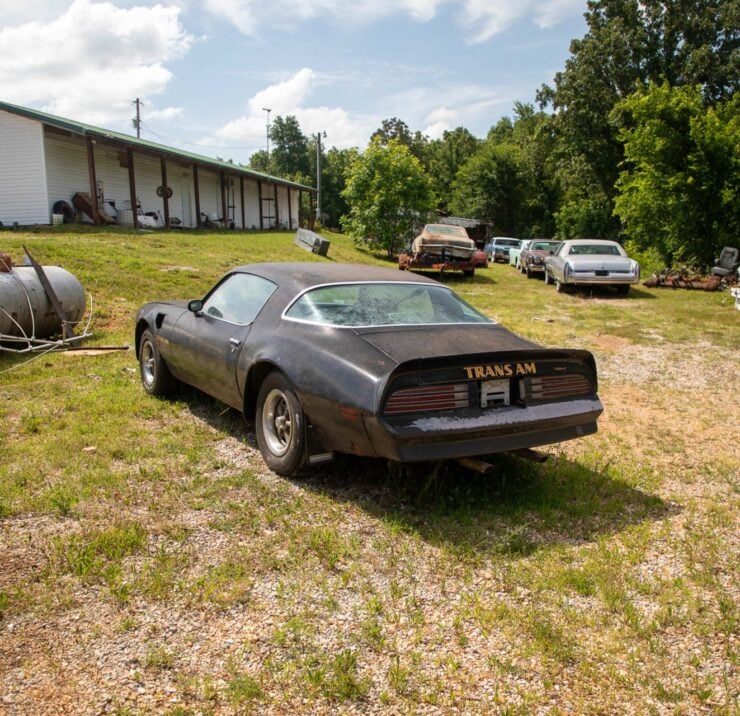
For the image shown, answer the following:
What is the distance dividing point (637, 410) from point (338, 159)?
7916cm

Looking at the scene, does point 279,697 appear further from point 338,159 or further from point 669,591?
point 338,159

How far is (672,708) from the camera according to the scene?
221 centimetres

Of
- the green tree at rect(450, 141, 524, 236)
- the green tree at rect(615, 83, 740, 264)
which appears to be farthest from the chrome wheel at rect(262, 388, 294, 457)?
the green tree at rect(450, 141, 524, 236)

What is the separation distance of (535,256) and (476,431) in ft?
64.4

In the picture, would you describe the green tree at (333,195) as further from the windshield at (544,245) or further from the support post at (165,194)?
the windshield at (544,245)

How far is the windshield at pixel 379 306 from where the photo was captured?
4.29m

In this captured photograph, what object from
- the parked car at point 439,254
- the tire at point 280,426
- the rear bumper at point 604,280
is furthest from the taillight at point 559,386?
the parked car at point 439,254

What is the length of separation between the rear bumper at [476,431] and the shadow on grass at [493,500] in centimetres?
40

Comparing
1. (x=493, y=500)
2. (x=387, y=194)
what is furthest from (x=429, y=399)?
(x=387, y=194)

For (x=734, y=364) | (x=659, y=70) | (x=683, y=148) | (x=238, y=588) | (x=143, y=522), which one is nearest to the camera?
(x=238, y=588)

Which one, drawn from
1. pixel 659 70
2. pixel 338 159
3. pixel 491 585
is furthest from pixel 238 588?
pixel 338 159

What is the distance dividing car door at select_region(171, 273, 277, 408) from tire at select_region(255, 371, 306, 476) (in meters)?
0.34

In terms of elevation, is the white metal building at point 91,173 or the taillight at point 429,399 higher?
the white metal building at point 91,173

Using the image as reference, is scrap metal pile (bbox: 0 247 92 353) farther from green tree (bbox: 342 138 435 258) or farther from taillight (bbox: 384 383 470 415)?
green tree (bbox: 342 138 435 258)
